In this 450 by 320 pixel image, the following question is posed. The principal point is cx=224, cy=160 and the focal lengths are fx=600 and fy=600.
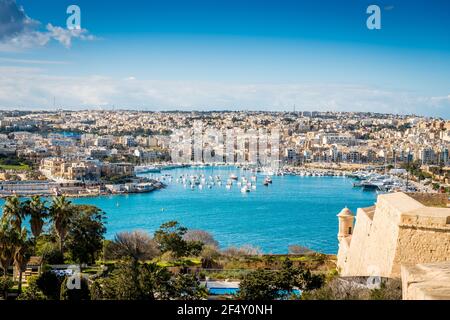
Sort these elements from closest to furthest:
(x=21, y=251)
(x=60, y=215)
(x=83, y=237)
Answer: (x=21, y=251) < (x=60, y=215) < (x=83, y=237)

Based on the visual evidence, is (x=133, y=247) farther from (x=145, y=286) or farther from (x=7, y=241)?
(x=145, y=286)

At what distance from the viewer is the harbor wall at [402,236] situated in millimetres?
5043

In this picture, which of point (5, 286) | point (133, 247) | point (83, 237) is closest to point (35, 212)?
point (83, 237)

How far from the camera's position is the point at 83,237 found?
30.1 ft

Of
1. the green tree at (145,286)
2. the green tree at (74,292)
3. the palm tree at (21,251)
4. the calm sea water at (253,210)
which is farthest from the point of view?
the calm sea water at (253,210)

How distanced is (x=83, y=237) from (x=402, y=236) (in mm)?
5413

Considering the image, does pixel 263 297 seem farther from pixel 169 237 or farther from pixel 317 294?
pixel 169 237

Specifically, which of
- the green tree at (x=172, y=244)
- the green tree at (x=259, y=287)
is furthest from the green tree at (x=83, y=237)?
the green tree at (x=259, y=287)

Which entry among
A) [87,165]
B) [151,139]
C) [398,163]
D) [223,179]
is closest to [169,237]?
[87,165]

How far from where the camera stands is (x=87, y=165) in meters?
32.8

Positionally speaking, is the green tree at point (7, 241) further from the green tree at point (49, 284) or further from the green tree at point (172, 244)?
the green tree at point (172, 244)

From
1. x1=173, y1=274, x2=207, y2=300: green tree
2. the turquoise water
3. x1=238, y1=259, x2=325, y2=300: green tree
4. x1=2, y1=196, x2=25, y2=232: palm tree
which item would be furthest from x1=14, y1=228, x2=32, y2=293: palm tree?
the turquoise water

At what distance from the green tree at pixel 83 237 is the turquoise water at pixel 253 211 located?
819 centimetres
